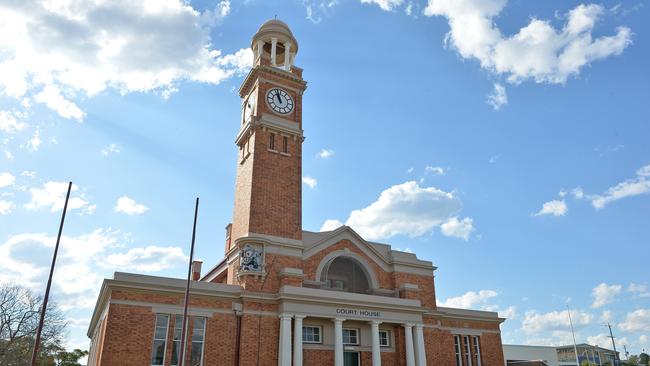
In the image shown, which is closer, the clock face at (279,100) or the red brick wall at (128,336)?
the red brick wall at (128,336)

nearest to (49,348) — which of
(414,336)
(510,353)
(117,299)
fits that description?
(117,299)

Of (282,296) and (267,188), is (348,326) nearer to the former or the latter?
(282,296)

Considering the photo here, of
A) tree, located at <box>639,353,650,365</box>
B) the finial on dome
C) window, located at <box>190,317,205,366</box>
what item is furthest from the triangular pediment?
tree, located at <box>639,353,650,365</box>

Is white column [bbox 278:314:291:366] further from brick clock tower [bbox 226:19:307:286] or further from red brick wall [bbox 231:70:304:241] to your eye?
red brick wall [bbox 231:70:304:241]

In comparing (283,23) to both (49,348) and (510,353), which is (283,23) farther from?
(510,353)

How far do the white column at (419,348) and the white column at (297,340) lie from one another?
7.52 meters

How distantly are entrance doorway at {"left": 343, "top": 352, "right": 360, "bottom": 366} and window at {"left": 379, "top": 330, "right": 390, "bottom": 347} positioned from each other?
1.93 m

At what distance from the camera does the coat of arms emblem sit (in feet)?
83.9

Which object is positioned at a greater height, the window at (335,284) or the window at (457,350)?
the window at (335,284)

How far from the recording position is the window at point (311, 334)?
26.1 meters

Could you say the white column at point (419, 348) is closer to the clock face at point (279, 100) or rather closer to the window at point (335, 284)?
the window at point (335, 284)


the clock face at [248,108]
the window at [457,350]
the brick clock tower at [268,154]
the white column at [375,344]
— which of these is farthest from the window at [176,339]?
the window at [457,350]

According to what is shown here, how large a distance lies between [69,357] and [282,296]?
43447mm

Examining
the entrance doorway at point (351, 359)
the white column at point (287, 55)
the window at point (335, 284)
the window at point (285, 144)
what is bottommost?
the entrance doorway at point (351, 359)
